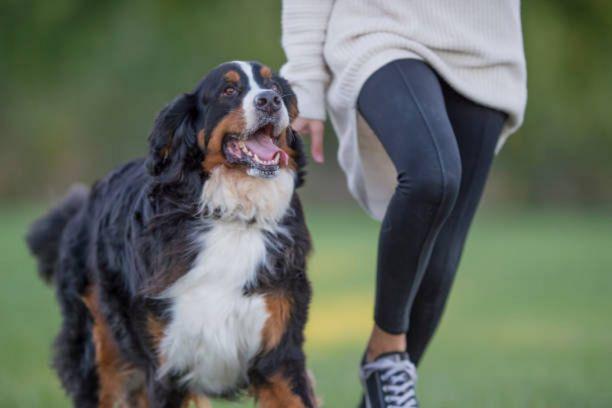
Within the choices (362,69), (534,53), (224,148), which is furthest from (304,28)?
(534,53)

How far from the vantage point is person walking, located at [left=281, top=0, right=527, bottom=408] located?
3514 millimetres

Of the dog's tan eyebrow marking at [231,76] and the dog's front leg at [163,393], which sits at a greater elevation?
the dog's tan eyebrow marking at [231,76]

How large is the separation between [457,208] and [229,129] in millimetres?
921

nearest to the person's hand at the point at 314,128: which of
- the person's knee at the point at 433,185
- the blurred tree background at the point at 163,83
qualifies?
the person's knee at the point at 433,185

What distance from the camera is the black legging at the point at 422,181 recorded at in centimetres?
345

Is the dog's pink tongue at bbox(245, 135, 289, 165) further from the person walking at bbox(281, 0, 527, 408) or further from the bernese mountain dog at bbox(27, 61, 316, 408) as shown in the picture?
the person walking at bbox(281, 0, 527, 408)

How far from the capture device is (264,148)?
3742 millimetres

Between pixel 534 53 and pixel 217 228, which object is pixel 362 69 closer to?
pixel 217 228

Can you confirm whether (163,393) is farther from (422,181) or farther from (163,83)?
(163,83)

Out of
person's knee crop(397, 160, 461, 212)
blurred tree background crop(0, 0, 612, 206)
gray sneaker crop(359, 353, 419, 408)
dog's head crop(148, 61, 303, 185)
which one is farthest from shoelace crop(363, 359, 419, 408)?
blurred tree background crop(0, 0, 612, 206)

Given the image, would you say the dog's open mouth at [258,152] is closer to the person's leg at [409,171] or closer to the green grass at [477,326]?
the person's leg at [409,171]

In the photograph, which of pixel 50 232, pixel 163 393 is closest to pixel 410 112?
pixel 163 393

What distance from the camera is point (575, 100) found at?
76.3ft

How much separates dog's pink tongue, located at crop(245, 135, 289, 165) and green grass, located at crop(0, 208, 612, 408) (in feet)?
5.63
